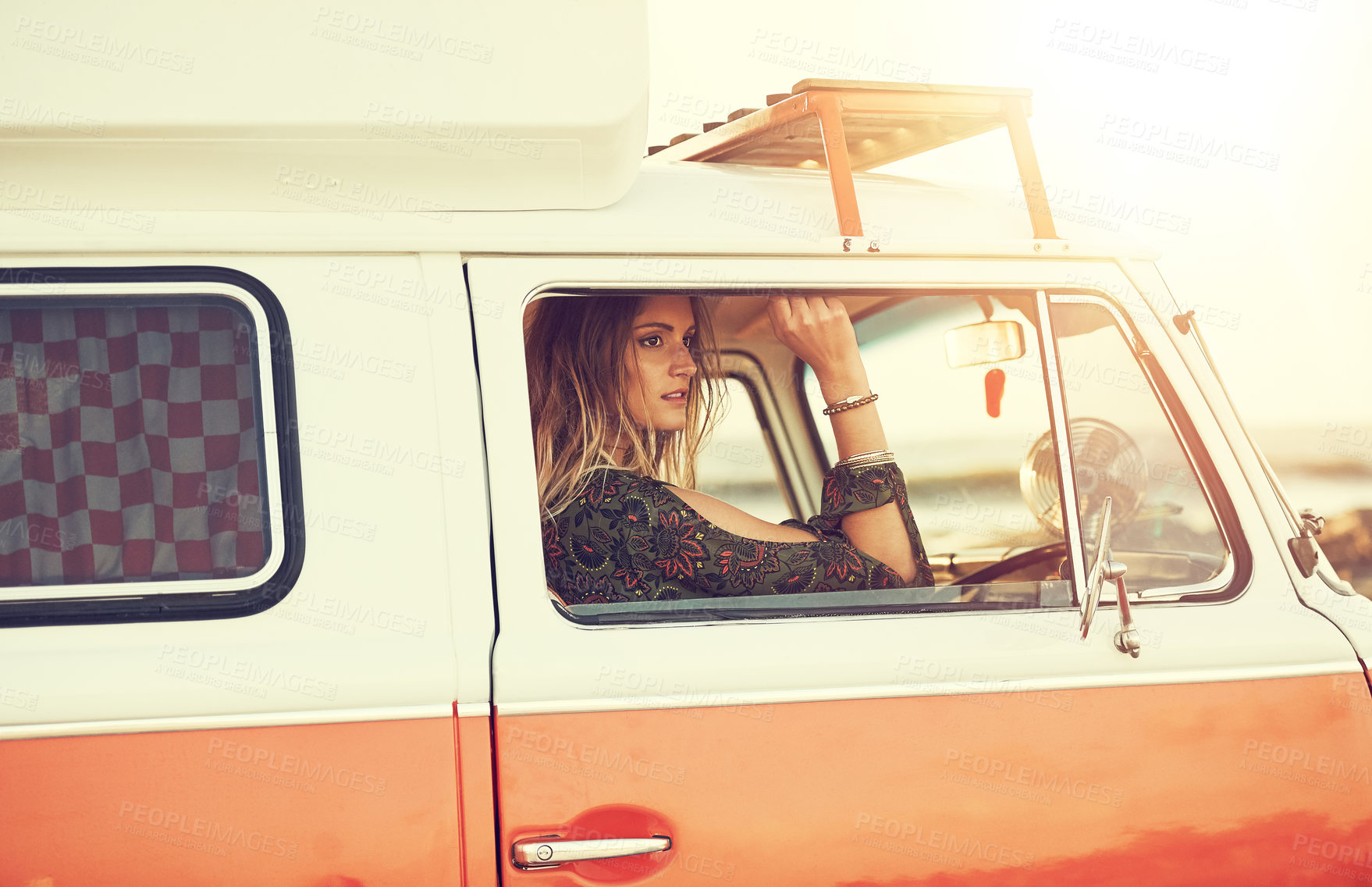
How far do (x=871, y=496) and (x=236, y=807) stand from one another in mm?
1300

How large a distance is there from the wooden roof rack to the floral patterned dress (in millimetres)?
644

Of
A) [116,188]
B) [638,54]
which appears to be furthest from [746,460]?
[116,188]

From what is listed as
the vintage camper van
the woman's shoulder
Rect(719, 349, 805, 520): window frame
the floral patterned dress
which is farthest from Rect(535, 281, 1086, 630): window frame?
Rect(719, 349, 805, 520): window frame

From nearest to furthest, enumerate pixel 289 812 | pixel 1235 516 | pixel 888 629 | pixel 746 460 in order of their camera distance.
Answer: pixel 289 812 < pixel 888 629 < pixel 1235 516 < pixel 746 460

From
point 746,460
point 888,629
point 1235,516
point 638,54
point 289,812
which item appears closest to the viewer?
point 289,812

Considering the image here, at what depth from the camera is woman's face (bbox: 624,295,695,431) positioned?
7.37 ft

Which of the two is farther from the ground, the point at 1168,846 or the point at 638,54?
the point at 638,54

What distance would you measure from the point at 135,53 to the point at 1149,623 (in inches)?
75.6

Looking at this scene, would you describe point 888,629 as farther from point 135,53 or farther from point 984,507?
point 984,507

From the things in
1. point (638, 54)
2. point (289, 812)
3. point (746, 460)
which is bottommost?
point (289, 812)

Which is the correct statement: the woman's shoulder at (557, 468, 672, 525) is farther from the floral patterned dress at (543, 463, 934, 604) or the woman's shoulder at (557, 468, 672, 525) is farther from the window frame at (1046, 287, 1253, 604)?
the window frame at (1046, 287, 1253, 604)

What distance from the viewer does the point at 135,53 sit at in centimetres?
149

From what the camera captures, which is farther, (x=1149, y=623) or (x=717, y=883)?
(x=1149, y=623)

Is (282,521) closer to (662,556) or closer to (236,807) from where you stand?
(236,807)
